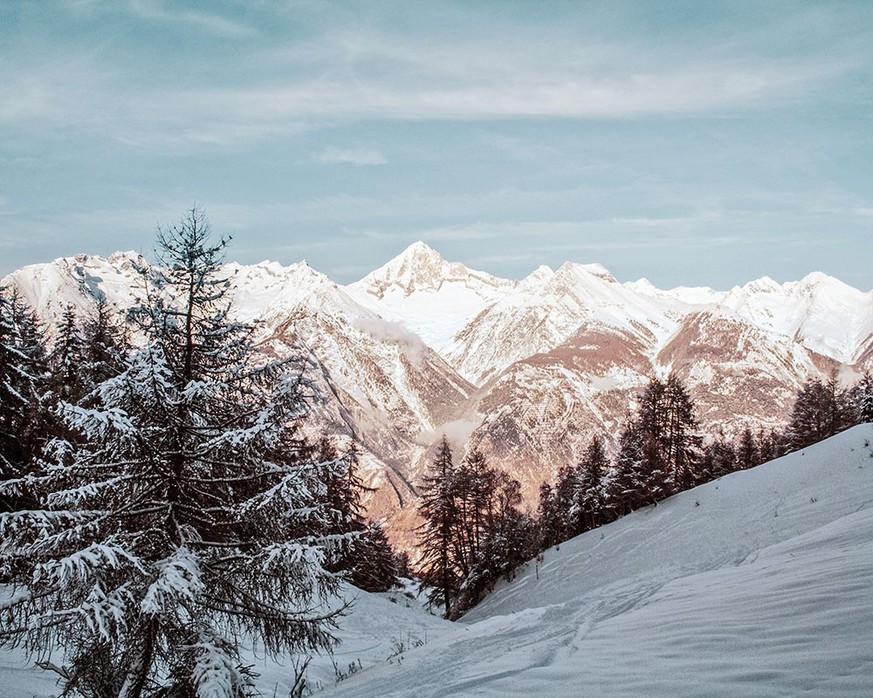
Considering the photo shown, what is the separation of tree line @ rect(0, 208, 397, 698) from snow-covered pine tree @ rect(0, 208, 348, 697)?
0.03m

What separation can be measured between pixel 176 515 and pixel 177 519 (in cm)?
10

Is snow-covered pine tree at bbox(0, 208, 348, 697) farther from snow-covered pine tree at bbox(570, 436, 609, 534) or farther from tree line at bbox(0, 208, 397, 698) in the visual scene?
snow-covered pine tree at bbox(570, 436, 609, 534)

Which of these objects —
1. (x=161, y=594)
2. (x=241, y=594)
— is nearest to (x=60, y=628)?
(x=161, y=594)

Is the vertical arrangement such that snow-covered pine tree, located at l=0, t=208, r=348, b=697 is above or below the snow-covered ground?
above

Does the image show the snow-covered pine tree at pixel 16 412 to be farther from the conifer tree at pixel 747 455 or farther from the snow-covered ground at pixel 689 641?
the conifer tree at pixel 747 455

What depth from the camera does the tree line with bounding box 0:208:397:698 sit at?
→ 6855 mm

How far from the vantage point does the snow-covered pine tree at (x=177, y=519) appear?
6.84m

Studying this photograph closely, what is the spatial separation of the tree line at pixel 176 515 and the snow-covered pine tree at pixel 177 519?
3cm

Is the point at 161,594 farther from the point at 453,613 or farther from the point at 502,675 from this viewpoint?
the point at 453,613

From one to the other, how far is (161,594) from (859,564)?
788cm

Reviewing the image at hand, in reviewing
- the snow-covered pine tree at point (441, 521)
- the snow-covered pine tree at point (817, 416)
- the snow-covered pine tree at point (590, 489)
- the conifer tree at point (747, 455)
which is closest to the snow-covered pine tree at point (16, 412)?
the snow-covered pine tree at point (441, 521)

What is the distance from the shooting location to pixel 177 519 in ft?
26.8

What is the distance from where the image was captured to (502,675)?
599 cm

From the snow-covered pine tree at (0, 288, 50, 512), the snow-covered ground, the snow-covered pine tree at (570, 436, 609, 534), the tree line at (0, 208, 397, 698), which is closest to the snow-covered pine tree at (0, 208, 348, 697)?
the tree line at (0, 208, 397, 698)
